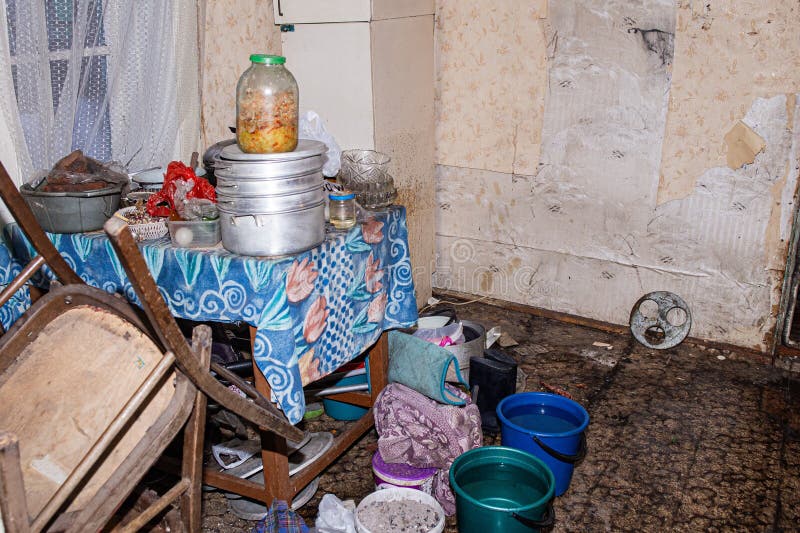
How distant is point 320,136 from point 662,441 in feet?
7.12

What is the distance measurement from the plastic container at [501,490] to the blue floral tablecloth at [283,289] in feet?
2.17

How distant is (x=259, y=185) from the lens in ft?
8.30

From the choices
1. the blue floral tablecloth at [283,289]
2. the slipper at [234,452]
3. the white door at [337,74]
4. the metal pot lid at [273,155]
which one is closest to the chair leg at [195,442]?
the blue floral tablecloth at [283,289]

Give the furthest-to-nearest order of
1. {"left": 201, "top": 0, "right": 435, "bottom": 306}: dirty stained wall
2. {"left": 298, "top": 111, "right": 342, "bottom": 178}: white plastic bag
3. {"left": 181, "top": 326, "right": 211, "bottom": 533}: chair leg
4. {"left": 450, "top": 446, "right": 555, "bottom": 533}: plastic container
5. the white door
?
the white door
{"left": 201, "top": 0, "right": 435, "bottom": 306}: dirty stained wall
{"left": 298, "top": 111, "right": 342, "bottom": 178}: white plastic bag
{"left": 450, "top": 446, "right": 555, "bottom": 533}: plastic container
{"left": 181, "top": 326, "right": 211, "bottom": 533}: chair leg

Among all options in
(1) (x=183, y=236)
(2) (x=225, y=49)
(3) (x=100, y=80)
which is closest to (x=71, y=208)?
(1) (x=183, y=236)

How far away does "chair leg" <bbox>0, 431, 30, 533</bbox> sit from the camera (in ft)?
5.00

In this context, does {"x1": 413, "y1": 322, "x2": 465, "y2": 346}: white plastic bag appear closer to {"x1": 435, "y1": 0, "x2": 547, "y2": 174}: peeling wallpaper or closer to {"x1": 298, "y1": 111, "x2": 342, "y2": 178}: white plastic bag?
{"x1": 298, "y1": 111, "x2": 342, "y2": 178}: white plastic bag

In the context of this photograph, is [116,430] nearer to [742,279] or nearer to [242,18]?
[242,18]

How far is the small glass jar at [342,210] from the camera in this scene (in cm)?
296

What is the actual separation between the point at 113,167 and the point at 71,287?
1.09m

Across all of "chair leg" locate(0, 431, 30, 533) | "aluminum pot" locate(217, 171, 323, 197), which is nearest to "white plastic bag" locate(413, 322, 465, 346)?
"aluminum pot" locate(217, 171, 323, 197)

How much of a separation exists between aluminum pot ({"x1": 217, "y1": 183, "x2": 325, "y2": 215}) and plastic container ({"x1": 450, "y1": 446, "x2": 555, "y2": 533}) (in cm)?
113

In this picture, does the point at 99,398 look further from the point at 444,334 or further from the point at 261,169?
the point at 444,334

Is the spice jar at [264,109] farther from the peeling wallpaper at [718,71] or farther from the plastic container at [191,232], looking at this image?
the peeling wallpaper at [718,71]
